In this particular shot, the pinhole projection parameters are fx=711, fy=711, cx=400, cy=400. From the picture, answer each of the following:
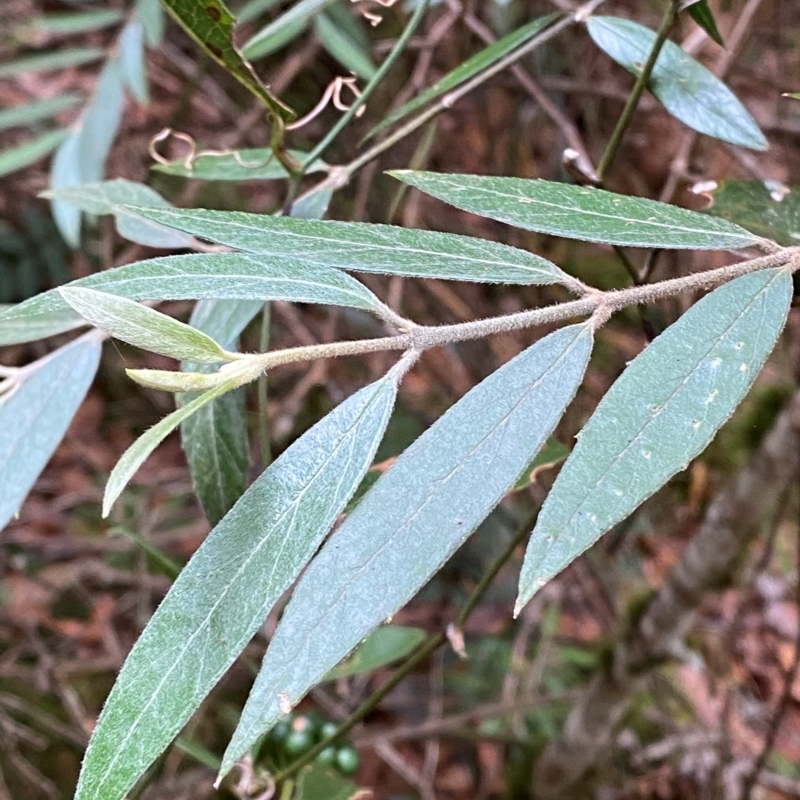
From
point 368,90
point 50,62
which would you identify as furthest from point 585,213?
point 50,62

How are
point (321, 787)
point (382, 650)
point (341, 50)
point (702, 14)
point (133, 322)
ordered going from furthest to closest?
1. point (341, 50)
2. point (382, 650)
3. point (321, 787)
4. point (702, 14)
5. point (133, 322)

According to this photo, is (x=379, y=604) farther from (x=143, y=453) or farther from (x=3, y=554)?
(x=3, y=554)

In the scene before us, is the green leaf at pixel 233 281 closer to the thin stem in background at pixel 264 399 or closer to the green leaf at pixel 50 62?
the thin stem in background at pixel 264 399

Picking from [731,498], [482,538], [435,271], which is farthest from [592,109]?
[435,271]

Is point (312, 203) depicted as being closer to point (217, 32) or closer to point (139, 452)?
point (217, 32)

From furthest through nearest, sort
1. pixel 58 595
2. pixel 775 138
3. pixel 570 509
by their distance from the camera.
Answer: pixel 58 595 < pixel 775 138 < pixel 570 509

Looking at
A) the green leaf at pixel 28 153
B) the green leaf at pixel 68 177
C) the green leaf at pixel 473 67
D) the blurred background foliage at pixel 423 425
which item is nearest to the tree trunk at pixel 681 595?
the blurred background foliage at pixel 423 425

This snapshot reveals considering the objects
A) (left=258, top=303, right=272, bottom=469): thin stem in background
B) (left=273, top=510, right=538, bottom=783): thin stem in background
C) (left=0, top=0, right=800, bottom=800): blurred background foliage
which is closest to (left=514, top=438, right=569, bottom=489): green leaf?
(left=273, top=510, right=538, bottom=783): thin stem in background
